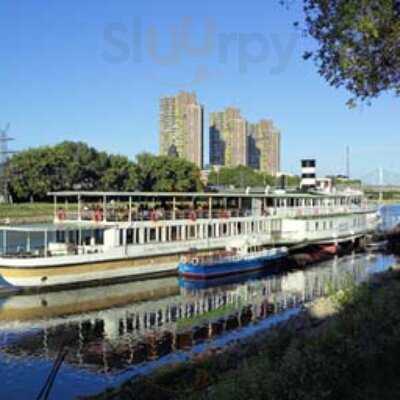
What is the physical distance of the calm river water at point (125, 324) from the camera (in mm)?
21844

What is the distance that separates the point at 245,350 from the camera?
18.2 m

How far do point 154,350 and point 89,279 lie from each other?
1589 centimetres

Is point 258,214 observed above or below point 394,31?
below


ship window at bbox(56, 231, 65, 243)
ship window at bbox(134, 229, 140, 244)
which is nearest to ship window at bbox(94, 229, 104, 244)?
ship window at bbox(56, 231, 65, 243)

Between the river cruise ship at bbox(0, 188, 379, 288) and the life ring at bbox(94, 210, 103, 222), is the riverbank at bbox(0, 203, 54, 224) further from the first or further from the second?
the life ring at bbox(94, 210, 103, 222)

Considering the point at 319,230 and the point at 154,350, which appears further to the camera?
the point at 319,230

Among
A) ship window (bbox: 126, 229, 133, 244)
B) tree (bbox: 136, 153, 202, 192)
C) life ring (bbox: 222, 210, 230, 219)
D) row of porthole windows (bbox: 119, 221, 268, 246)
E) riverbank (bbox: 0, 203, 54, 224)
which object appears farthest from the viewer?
tree (bbox: 136, 153, 202, 192)

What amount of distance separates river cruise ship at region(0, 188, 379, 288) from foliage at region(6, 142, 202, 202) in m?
28.1

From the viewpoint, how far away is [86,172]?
96.4m

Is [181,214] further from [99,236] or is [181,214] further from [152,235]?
[99,236]

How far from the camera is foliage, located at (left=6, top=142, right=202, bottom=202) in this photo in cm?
9225

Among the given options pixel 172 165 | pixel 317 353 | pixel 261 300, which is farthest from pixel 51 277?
pixel 172 165

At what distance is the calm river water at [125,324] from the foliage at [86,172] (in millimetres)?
53856

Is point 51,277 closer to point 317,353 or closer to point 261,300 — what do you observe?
point 261,300
